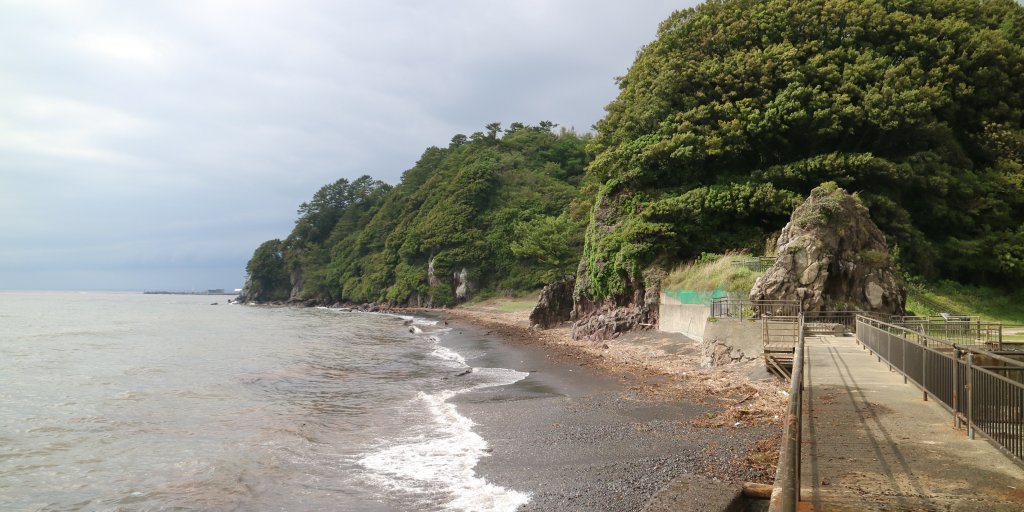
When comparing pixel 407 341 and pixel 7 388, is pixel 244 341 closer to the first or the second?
pixel 407 341

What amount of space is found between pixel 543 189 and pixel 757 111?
206ft

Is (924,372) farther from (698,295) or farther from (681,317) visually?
(681,317)

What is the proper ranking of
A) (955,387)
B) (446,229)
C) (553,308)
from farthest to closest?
(446,229) < (553,308) < (955,387)

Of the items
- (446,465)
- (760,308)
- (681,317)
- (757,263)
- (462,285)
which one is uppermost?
(757,263)

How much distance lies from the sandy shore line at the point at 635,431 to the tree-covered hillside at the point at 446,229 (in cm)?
3853

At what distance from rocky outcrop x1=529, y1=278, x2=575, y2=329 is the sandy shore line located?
930 inches

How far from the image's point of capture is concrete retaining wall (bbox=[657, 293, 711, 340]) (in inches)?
986

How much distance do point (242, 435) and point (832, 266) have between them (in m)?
22.3

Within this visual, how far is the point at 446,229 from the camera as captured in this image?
9188cm

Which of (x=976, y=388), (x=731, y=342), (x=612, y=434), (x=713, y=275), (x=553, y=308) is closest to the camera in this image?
(x=976, y=388)

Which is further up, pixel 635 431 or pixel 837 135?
pixel 837 135

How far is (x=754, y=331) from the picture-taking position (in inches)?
764

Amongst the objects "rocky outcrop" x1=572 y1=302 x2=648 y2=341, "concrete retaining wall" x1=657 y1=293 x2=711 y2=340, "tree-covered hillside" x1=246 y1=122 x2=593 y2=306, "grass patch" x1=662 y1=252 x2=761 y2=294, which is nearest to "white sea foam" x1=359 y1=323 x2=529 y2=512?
"concrete retaining wall" x1=657 y1=293 x2=711 y2=340

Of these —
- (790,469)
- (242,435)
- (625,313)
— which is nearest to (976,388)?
(790,469)
